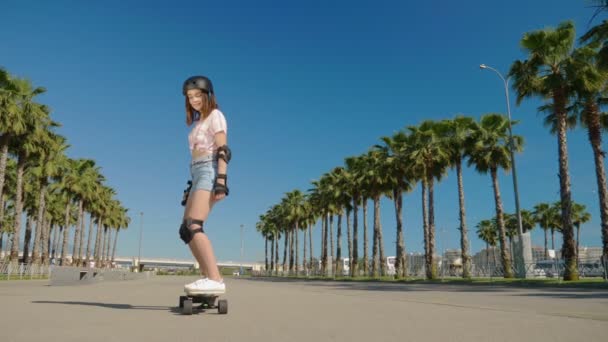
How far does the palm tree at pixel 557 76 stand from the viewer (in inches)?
862

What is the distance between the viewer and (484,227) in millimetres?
88312

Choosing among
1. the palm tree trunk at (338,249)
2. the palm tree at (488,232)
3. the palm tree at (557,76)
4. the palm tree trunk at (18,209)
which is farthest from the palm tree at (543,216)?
the palm tree trunk at (18,209)

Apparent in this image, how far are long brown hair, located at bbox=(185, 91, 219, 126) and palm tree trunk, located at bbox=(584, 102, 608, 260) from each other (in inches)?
814

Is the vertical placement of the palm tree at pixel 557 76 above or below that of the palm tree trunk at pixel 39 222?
above

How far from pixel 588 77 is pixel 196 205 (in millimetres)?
23755

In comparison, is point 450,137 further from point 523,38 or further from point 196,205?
point 196,205

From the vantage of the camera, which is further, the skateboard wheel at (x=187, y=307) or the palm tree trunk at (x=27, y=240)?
the palm tree trunk at (x=27, y=240)

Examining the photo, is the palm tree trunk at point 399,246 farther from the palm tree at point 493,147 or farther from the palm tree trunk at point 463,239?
the palm tree at point 493,147

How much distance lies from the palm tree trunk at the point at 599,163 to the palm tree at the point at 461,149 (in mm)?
10193

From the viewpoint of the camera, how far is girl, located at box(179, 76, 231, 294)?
429cm

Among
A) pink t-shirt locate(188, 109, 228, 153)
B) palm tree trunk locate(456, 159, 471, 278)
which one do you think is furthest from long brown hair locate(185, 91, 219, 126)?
palm tree trunk locate(456, 159, 471, 278)

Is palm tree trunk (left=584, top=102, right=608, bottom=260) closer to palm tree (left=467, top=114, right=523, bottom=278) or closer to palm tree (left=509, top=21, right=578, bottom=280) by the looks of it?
palm tree (left=509, top=21, right=578, bottom=280)

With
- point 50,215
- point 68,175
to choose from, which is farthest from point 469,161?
point 50,215

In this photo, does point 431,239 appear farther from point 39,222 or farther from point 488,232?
point 488,232
